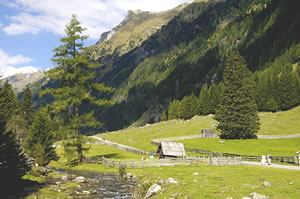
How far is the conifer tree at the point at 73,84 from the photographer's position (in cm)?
3712

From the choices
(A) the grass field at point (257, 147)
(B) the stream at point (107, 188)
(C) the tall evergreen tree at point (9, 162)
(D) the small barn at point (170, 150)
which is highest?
(C) the tall evergreen tree at point (9, 162)

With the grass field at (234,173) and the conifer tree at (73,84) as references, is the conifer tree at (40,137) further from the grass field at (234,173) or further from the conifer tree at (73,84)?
the conifer tree at (73,84)

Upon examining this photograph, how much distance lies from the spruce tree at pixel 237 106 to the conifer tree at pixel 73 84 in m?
41.9

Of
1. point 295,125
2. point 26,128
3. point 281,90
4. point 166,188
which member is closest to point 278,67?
point 281,90

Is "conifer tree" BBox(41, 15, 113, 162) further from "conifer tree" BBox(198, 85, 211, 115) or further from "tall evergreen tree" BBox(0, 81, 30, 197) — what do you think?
"conifer tree" BBox(198, 85, 211, 115)

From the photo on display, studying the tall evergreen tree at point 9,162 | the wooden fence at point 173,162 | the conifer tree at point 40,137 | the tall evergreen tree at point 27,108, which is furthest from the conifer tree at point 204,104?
the tall evergreen tree at point 9,162

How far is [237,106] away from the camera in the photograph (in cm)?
6994

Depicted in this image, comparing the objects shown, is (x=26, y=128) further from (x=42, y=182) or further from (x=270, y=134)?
(x=270, y=134)

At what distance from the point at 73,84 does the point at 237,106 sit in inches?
1860

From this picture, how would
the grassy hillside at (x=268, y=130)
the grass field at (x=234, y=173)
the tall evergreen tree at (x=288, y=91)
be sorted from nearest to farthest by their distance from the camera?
the grass field at (x=234, y=173), the grassy hillside at (x=268, y=130), the tall evergreen tree at (x=288, y=91)

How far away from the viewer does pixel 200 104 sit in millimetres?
124188

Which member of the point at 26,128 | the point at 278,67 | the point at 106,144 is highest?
the point at 278,67

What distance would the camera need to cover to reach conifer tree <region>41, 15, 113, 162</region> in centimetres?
3712

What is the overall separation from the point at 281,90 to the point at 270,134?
35.1 m
